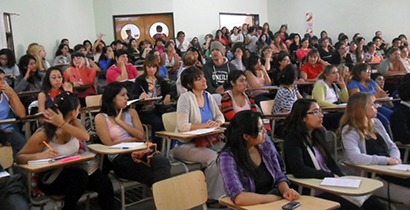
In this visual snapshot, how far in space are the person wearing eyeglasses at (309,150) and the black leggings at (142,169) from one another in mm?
997

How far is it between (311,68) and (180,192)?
4922mm

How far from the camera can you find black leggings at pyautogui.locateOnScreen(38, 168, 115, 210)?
108 inches

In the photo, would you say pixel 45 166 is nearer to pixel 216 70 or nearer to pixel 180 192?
pixel 180 192

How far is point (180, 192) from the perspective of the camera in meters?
2.30

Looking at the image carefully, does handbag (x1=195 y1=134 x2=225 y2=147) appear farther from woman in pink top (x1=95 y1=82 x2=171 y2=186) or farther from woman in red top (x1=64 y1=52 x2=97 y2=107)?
woman in red top (x1=64 y1=52 x2=97 y2=107)

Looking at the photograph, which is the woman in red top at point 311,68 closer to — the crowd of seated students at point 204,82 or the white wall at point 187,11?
the crowd of seated students at point 204,82

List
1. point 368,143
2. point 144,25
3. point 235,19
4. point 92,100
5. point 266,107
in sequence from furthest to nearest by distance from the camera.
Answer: point 235,19 → point 144,25 → point 92,100 → point 266,107 → point 368,143

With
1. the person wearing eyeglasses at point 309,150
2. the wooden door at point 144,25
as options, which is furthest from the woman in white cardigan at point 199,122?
the wooden door at point 144,25

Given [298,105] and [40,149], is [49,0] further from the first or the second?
[298,105]

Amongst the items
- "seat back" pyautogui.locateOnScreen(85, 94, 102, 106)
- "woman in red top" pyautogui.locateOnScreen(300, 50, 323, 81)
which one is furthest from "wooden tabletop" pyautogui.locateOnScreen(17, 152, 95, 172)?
"woman in red top" pyautogui.locateOnScreen(300, 50, 323, 81)

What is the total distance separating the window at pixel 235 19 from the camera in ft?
43.2

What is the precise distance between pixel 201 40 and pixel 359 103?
975cm

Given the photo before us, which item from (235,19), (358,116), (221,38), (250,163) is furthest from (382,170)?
(235,19)

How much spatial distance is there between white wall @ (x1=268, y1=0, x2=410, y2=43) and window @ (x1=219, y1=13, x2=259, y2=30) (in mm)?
940
